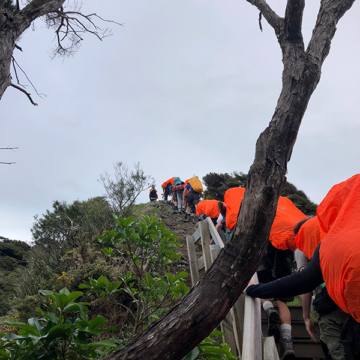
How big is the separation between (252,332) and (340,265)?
577 millimetres

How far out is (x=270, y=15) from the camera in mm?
2322

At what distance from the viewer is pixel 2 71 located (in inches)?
107

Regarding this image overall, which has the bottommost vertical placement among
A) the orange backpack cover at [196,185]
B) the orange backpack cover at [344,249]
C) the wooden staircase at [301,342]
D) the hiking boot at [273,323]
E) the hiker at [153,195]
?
the wooden staircase at [301,342]

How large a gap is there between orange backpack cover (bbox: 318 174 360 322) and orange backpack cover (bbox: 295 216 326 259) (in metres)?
0.87

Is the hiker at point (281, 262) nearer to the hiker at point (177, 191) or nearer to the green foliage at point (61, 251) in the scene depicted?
the green foliage at point (61, 251)

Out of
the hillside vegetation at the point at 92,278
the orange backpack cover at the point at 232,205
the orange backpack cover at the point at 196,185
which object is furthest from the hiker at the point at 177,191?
the orange backpack cover at the point at 232,205

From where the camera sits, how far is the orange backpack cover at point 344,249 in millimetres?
1413

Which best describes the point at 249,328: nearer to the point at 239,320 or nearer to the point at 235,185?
the point at 239,320

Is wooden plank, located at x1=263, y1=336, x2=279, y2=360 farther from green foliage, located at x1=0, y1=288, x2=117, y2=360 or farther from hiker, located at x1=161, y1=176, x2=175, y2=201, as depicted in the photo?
hiker, located at x1=161, y1=176, x2=175, y2=201

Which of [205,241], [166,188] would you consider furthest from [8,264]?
[205,241]

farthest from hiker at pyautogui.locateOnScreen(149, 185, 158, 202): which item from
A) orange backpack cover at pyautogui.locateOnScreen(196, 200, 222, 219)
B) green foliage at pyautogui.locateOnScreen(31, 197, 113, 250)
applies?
orange backpack cover at pyautogui.locateOnScreen(196, 200, 222, 219)

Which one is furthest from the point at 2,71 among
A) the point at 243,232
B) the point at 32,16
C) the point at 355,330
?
the point at 355,330

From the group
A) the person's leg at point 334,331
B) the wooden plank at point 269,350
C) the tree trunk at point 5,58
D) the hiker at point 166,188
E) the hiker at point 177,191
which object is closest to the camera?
the wooden plank at point 269,350

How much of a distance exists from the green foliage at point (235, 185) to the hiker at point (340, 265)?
7.04 meters
